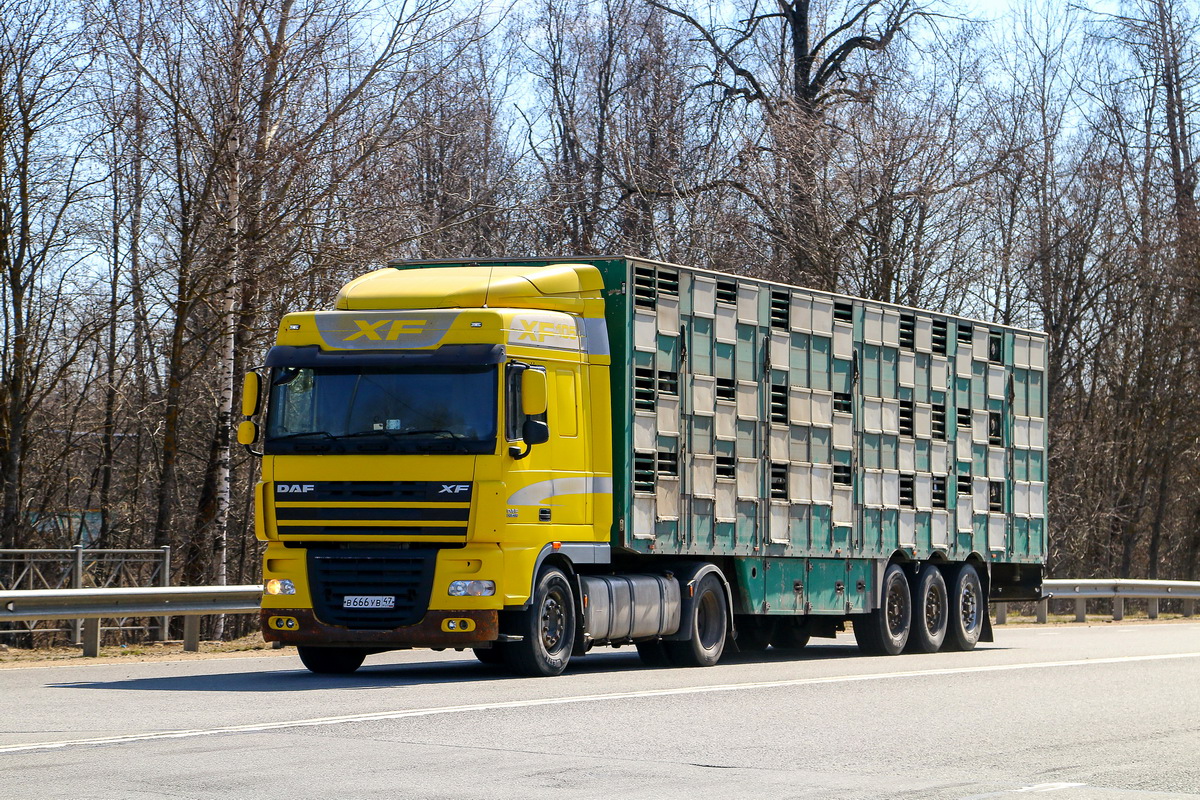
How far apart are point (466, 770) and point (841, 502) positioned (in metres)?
10.7

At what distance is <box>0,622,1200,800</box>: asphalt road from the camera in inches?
330

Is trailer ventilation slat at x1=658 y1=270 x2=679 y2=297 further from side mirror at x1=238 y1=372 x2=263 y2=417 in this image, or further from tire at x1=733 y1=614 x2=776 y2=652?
tire at x1=733 y1=614 x2=776 y2=652

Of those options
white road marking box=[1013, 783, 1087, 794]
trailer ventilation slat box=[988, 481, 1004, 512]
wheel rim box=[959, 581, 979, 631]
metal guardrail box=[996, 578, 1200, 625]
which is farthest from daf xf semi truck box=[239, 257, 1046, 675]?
metal guardrail box=[996, 578, 1200, 625]

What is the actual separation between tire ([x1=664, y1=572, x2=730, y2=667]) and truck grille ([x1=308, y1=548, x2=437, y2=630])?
11.0 feet

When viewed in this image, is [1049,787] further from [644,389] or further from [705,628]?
[705,628]

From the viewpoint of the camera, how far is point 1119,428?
43.3 meters

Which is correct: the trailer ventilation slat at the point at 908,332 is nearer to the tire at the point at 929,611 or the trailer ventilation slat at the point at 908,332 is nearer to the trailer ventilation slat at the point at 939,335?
the trailer ventilation slat at the point at 939,335

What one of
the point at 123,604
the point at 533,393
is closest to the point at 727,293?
the point at 533,393

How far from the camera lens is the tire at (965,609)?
2100 cm

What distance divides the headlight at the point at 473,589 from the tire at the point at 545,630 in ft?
1.60

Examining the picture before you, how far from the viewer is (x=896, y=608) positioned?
2012 centimetres

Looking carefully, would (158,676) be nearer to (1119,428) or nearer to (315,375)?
(315,375)

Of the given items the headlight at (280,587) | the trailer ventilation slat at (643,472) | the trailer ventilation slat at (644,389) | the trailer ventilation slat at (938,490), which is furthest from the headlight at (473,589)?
the trailer ventilation slat at (938,490)

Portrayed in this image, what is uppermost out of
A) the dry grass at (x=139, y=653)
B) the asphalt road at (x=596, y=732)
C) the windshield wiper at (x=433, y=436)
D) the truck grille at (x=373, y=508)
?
the windshield wiper at (x=433, y=436)
